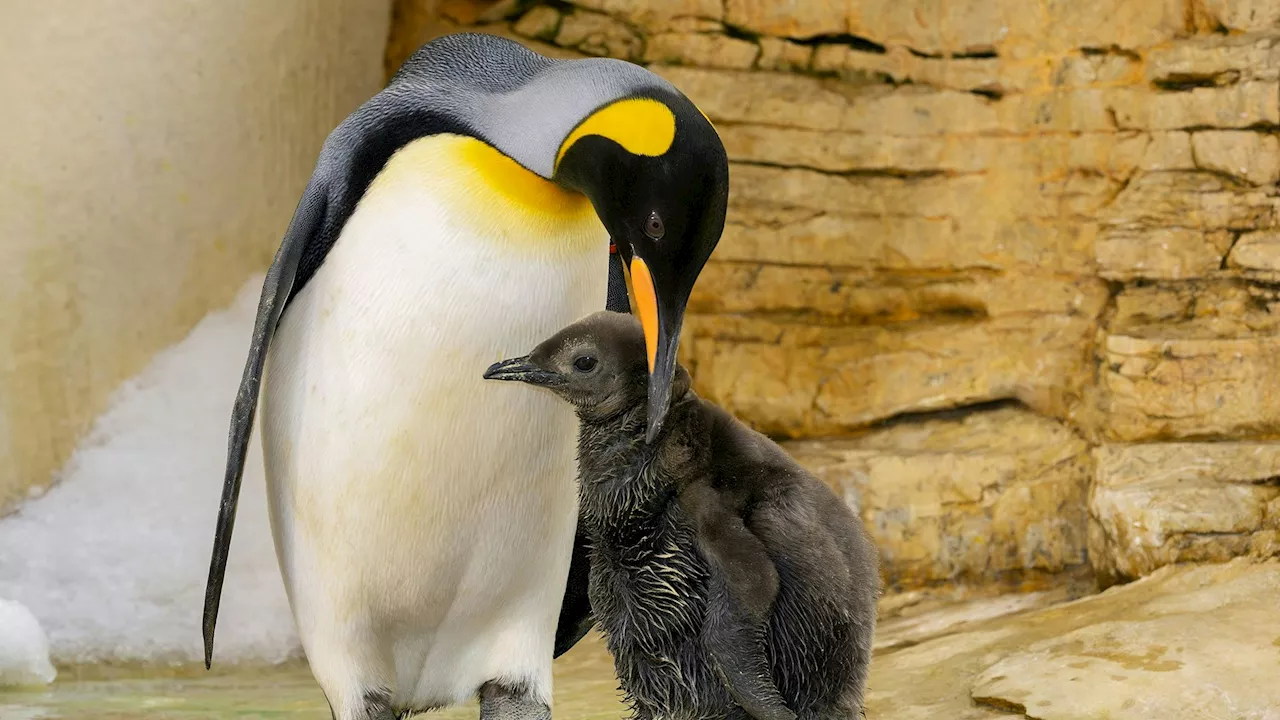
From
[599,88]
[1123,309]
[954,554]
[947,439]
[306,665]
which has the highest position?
[599,88]

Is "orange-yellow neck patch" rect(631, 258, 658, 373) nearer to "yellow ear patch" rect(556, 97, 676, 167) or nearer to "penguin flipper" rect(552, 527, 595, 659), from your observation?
"yellow ear patch" rect(556, 97, 676, 167)

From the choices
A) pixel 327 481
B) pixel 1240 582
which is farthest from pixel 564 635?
pixel 1240 582

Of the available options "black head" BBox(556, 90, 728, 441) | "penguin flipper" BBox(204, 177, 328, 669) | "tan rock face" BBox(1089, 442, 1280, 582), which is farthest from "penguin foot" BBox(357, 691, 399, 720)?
"tan rock face" BBox(1089, 442, 1280, 582)

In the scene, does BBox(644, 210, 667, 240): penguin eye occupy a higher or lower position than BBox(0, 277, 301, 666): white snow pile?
higher

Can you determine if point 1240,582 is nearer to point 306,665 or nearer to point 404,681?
point 404,681

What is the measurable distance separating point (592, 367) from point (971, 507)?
6.53ft

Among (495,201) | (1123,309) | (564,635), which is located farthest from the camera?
(1123,309)

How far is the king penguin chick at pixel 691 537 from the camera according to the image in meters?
1.70

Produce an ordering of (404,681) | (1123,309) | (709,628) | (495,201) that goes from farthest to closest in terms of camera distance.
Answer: (1123,309)
(404,681)
(495,201)
(709,628)

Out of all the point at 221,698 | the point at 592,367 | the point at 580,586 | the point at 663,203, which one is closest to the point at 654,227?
the point at 663,203

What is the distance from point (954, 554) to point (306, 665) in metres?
1.59

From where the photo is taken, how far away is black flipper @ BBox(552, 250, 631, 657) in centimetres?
215

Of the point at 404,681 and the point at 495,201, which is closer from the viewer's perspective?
the point at 495,201

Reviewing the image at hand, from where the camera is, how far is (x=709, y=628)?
1.65m
